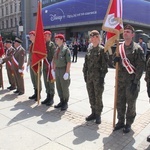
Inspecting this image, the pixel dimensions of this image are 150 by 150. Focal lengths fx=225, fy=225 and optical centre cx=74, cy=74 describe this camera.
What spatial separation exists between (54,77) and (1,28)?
74280 mm

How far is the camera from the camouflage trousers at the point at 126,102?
422 cm

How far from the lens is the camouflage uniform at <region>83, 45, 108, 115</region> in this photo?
461cm

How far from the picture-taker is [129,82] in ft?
13.9

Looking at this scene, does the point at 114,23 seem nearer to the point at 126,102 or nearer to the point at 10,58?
the point at 126,102

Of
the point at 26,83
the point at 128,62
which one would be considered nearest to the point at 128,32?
the point at 128,62

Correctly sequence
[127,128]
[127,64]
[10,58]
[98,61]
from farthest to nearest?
[10,58] < [98,61] < [127,128] < [127,64]

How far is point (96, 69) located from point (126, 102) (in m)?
0.90

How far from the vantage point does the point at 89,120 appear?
4988mm

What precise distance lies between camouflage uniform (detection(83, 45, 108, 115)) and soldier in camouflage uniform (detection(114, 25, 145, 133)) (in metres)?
0.39

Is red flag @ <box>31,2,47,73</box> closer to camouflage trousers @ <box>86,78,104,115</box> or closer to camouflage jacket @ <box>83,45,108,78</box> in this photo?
camouflage jacket @ <box>83,45,108,78</box>

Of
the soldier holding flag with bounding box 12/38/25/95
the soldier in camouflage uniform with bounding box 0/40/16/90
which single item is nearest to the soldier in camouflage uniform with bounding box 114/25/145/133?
the soldier holding flag with bounding box 12/38/25/95

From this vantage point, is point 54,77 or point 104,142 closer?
point 104,142

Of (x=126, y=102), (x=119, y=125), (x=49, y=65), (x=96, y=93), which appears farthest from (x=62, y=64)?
(x=119, y=125)

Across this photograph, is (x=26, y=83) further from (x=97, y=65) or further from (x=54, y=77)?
(x=97, y=65)
